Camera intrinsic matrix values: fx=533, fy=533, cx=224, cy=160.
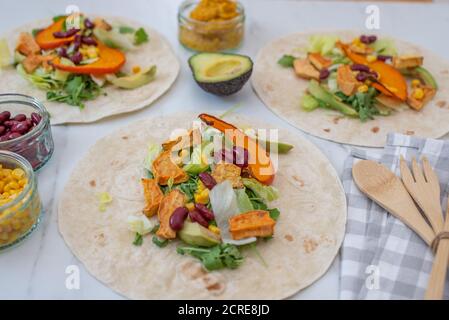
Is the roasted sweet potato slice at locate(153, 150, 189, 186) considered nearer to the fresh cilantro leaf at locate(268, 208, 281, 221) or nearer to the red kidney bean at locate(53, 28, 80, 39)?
the fresh cilantro leaf at locate(268, 208, 281, 221)

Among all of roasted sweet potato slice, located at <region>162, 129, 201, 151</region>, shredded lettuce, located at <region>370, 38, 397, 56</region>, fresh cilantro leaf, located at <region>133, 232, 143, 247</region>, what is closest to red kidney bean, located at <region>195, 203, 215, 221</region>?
fresh cilantro leaf, located at <region>133, 232, 143, 247</region>

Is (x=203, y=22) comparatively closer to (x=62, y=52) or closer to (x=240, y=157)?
(x=62, y=52)

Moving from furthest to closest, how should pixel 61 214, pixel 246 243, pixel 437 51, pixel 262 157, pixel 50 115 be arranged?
pixel 437 51 < pixel 50 115 < pixel 262 157 < pixel 61 214 < pixel 246 243

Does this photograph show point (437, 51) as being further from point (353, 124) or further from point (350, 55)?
point (353, 124)

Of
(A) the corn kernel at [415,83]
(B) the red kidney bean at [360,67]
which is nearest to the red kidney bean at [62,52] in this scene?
(B) the red kidney bean at [360,67]

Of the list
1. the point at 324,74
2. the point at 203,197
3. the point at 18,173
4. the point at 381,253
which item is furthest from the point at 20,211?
the point at 324,74

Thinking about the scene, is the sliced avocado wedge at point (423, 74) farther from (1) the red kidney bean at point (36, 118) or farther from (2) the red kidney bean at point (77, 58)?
(1) the red kidney bean at point (36, 118)

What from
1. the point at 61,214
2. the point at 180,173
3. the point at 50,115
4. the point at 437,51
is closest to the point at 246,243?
the point at 180,173
